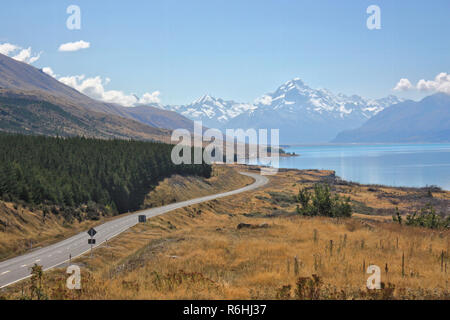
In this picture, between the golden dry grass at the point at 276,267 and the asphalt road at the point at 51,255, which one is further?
the asphalt road at the point at 51,255

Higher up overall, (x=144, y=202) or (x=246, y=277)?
(x=246, y=277)

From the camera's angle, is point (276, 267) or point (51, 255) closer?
point (276, 267)

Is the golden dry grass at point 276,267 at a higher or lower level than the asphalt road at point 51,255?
higher

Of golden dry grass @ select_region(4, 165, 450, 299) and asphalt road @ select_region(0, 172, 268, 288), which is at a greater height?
golden dry grass @ select_region(4, 165, 450, 299)

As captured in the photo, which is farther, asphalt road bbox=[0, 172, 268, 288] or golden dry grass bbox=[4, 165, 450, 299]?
asphalt road bbox=[0, 172, 268, 288]

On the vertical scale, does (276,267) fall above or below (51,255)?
above

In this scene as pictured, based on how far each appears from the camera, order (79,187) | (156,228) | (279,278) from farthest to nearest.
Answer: (79,187)
(156,228)
(279,278)

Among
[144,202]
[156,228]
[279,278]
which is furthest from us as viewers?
[144,202]

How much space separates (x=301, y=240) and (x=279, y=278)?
828 cm
